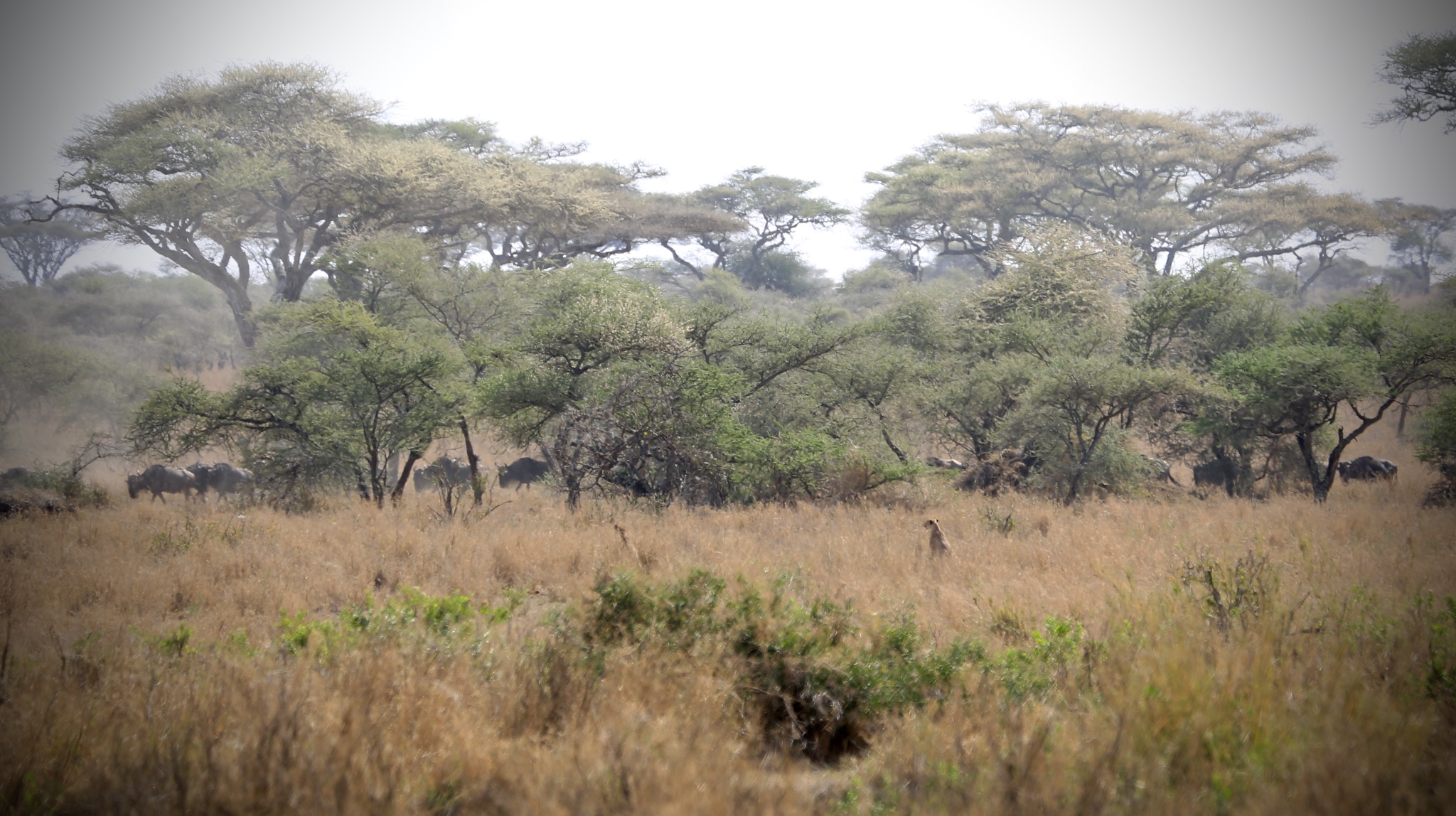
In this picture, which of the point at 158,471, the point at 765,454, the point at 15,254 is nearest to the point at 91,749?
the point at 765,454

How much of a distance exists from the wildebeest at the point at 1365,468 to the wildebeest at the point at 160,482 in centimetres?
2097

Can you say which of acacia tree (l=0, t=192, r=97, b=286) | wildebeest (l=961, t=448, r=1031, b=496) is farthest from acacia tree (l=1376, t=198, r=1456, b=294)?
acacia tree (l=0, t=192, r=97, b=286)

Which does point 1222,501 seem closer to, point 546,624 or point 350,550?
point 546,624

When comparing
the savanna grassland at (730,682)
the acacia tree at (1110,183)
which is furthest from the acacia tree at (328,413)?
the acacia tree at (1110,183)

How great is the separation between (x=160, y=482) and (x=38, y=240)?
103ft

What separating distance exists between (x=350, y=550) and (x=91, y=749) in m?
3.98

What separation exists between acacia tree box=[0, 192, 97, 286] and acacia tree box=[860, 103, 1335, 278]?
1306 inches

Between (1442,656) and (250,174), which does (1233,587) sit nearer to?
(1442,656)

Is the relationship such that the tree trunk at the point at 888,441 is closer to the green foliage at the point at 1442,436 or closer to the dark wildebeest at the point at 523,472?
the green foliage at the point at 1442,436

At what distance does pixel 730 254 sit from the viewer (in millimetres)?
39312

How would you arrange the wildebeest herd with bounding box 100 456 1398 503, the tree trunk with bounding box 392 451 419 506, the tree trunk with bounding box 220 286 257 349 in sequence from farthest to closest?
the tree trunk with bounding box 220 286 257 349
the wildebeest herd with bounding box 100 456 1398 503
the tree trunk with bounding box 392 451 419 506

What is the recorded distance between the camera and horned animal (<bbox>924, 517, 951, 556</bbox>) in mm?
7273

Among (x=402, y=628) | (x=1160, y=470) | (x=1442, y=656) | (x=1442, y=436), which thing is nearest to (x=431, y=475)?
(x=402, y=628)

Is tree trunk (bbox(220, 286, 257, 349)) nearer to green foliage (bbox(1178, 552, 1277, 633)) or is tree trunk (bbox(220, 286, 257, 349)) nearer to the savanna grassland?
the savanna grassland
